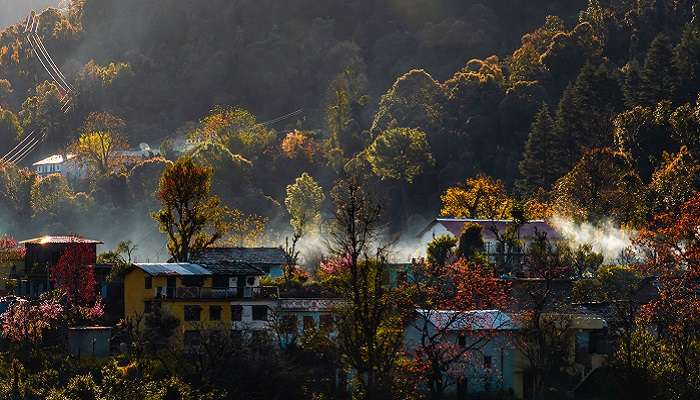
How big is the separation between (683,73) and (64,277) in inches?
2163

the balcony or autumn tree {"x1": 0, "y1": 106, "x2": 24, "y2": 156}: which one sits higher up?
autumn tree {"x1": 0, "y1": 106, "x2": 24, "y2": 156}

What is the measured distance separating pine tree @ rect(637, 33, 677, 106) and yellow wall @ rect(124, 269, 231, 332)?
167 ft

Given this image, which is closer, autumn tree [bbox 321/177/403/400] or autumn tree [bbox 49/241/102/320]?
autumn tree [bbox 321/177/403/400]

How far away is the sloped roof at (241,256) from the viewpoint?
77062mm

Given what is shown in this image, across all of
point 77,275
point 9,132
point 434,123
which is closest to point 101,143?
point 9,132

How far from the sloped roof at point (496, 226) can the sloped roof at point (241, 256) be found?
12.2 meters

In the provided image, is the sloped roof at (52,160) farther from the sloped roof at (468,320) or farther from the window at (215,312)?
the sloped roof at (468,320)

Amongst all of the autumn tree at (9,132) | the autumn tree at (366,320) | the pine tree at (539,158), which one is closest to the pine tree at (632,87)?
the pine tree at (539,158)

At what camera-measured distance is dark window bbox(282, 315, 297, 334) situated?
219 feet

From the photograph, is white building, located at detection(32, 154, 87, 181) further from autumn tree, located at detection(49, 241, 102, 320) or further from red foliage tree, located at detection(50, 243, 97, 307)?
red foliage tree, located at detection(50, 243, 97, 307)

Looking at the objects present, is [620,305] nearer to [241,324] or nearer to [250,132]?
[241,324]

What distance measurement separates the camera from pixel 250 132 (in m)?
153

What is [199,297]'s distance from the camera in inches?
2714

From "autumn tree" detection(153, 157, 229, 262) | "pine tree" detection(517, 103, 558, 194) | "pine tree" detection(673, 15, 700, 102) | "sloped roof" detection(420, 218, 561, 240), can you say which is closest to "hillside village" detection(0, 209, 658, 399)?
"autumn tree" detection(153, 157, 229, 262)
